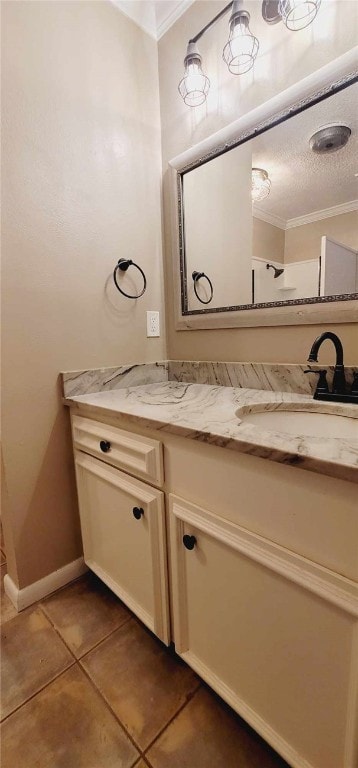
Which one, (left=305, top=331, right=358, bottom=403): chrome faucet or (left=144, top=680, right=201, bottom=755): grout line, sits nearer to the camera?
(left=144, top=680, right=201, bottom=755): grout line

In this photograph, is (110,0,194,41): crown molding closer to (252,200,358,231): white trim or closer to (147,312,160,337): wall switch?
(252,200,358,231): white trim

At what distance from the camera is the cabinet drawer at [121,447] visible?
2.73 feet

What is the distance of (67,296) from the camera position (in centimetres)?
115

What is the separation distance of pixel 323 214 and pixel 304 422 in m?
0.65

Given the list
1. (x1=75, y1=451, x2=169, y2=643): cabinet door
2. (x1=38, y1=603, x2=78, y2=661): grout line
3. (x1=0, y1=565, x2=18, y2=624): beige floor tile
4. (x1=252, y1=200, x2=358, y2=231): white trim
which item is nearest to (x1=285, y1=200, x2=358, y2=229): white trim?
(x1=252, y1=200, x2=358, y2=231): white trim

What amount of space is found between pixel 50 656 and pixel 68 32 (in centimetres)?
210

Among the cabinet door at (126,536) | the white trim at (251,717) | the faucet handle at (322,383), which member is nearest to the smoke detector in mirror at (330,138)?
the faucet handle at (322,383)

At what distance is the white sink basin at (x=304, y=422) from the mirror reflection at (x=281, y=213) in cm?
39

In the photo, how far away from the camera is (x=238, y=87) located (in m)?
1.10

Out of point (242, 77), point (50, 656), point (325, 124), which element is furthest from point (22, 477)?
point (242, 77)

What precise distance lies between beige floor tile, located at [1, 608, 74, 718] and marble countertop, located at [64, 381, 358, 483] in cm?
77

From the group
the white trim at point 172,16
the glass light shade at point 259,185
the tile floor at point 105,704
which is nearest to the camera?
the tile floor at point 105,704

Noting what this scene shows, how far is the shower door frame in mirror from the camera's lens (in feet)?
2.94

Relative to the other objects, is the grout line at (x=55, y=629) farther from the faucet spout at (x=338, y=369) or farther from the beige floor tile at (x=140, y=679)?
the faucet spout at (x=338, y=369)
